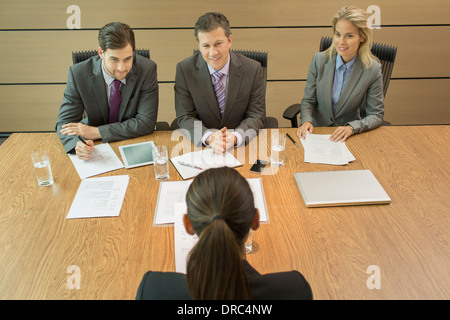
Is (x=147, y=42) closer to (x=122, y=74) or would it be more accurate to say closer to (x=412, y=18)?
(x=122, y=74)

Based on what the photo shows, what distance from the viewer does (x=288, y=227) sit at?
4.79 feet

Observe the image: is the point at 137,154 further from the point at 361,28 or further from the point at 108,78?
the point at 361,28

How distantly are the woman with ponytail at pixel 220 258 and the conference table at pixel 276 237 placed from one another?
208 millimetres

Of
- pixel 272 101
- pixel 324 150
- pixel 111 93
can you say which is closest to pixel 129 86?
pixel 111 93

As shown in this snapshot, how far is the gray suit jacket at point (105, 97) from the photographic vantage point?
2.21 meters

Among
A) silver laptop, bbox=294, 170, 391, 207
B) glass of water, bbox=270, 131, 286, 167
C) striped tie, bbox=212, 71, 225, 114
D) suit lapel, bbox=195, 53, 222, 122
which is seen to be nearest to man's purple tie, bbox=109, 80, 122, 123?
suit lapel, bbox=195, 53, 222, 122

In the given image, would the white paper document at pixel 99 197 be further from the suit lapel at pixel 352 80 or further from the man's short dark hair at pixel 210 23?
the suit lapel at pixel 352 80

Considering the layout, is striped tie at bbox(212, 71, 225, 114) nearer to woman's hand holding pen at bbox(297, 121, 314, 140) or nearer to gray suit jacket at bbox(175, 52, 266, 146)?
gray suit jacket at bbox(175, 52, 266, 146)

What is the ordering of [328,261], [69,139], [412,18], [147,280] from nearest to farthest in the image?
[147,280] → [328,261] → [69,139] → [412,18]

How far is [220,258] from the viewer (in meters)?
0.89

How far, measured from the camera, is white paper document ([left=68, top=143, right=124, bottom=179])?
5.96 feet

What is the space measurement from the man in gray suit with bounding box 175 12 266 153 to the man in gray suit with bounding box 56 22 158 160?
0.21 m

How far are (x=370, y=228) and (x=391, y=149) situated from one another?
0.74m

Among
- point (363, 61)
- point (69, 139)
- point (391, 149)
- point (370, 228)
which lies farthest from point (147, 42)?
point (370, 228)
